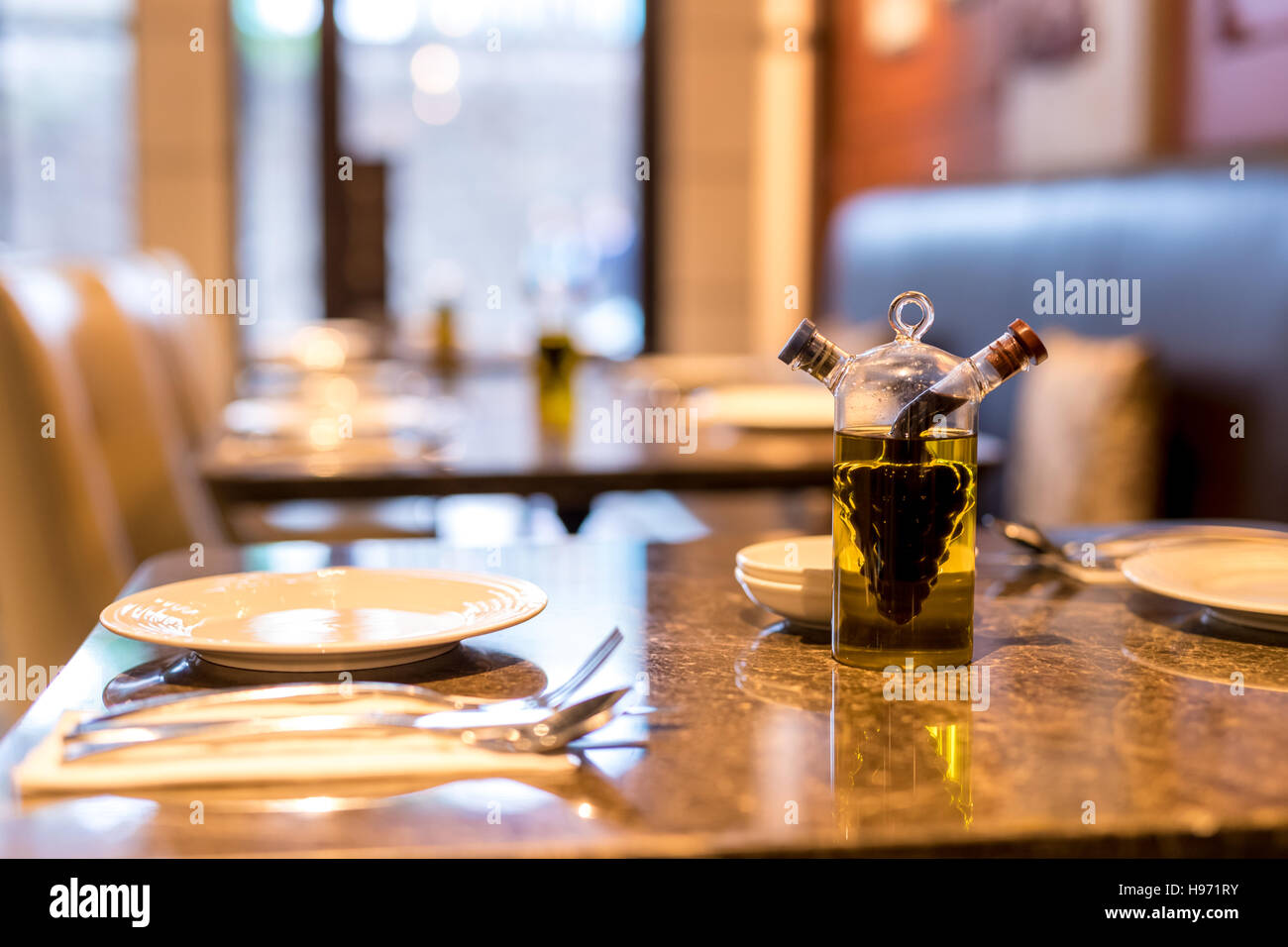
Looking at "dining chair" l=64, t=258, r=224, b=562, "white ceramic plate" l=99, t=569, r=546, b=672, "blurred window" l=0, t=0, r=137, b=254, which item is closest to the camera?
"white ceramic plate" l=99, t=569, r=546, b=672

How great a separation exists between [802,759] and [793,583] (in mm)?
271

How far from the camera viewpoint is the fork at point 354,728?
71 centimetres

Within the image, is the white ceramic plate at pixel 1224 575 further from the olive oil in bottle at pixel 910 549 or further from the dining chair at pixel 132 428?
the dining chair at pixel 132 428

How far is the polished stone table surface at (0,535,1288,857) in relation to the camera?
0.62 metres

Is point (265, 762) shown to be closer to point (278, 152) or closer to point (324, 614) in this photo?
point (324, 614)

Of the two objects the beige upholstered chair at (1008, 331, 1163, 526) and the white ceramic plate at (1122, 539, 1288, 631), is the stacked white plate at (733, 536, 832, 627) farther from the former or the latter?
the beige upholstered chair at (1008, 331, 1163, 526)

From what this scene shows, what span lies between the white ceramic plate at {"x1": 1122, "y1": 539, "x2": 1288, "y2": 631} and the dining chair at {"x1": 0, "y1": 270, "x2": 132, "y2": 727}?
1259mm

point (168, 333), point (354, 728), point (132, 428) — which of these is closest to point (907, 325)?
point (354, 728)

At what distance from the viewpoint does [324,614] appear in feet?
3.25

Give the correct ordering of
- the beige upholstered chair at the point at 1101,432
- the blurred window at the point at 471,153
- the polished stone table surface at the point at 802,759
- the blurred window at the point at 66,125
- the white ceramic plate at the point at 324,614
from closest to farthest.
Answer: the polished stone table surface at the point at 802,759
the white ceramic plate at the point at 324,614
the beige upholstered chair at the point at 1101,432
the blurred window at the point at 66,125
the blurred window at the point at 471,153

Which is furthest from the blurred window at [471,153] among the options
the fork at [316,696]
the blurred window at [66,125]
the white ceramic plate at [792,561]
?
the fork at [316,696]

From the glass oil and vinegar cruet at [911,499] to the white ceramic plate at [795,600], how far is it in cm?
6

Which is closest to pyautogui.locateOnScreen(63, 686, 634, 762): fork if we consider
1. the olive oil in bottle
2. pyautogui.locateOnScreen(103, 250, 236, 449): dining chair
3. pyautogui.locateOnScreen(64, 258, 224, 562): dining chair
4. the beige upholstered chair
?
the olive oil in bottle
